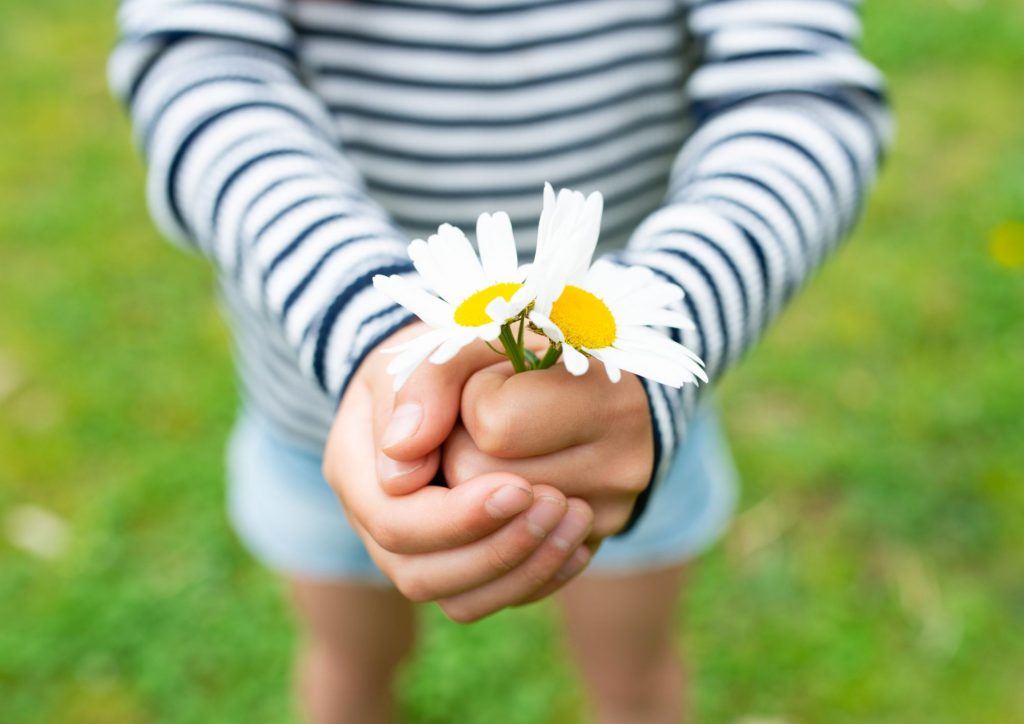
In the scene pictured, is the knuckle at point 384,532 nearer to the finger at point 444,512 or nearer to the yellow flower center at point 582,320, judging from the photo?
the finger at point 444,512

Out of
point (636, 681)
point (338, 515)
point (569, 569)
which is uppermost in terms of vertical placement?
point (569, 569)

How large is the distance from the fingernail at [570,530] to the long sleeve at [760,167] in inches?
2.6

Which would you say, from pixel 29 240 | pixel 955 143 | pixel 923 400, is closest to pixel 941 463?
pixel 923 400

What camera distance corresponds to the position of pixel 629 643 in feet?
3.18

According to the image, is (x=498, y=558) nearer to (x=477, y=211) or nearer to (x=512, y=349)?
(x=512, y=349)

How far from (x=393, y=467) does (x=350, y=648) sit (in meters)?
0.55

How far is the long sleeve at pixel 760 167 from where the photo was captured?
59cm

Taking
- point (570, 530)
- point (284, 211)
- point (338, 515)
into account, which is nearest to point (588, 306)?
point (570, 530)

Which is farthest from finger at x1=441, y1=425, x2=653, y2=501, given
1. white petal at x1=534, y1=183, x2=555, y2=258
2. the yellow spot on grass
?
the yellow spot on grass

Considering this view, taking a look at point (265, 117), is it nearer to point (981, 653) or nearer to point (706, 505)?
point (706, 505)

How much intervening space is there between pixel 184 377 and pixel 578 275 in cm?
131

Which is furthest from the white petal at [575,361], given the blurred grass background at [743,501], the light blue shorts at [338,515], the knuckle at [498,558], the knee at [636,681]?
the blurred grass background at [743,501]

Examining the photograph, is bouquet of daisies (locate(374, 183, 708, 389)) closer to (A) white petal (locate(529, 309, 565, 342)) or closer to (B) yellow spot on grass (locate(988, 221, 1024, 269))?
(A) white petal (locate(529, 309, 565, 342))

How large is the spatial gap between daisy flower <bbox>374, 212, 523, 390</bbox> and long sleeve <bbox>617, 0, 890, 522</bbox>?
0.43 feet
